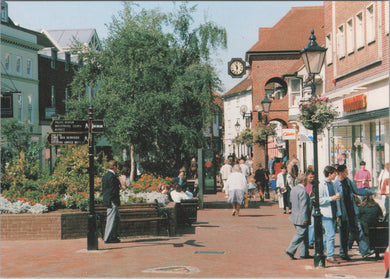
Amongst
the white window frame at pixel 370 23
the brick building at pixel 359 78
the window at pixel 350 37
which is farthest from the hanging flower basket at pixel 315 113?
the window at pixel 350 37

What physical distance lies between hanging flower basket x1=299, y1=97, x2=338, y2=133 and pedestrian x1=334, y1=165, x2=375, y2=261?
1.01 meters

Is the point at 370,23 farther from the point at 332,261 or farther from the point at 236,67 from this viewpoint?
the point at 236,67

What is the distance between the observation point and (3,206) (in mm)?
15719

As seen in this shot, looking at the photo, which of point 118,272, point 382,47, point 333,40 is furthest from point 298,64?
point 118,272

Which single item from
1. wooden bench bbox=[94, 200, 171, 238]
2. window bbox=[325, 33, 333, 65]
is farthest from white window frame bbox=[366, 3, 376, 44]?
wooden bench bbox=[94, 200, 171, 238]

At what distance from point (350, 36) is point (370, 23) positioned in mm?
2814

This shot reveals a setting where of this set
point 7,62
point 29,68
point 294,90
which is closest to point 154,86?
point 294,90

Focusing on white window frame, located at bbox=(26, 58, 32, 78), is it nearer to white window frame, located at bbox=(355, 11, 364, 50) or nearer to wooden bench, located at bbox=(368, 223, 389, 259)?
white window frame, located at bbox=(355, 11, 364, 50)

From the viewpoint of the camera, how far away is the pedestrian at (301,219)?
12203 millimetres

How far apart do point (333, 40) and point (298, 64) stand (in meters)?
16.4

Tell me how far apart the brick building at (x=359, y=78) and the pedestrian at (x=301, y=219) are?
33.2 ft

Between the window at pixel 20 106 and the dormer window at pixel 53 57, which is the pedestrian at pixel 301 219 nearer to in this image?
the window at pixel 20 106

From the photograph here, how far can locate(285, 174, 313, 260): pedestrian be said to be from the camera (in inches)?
480

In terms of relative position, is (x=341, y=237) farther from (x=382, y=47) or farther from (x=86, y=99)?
(x=86, y=99)
